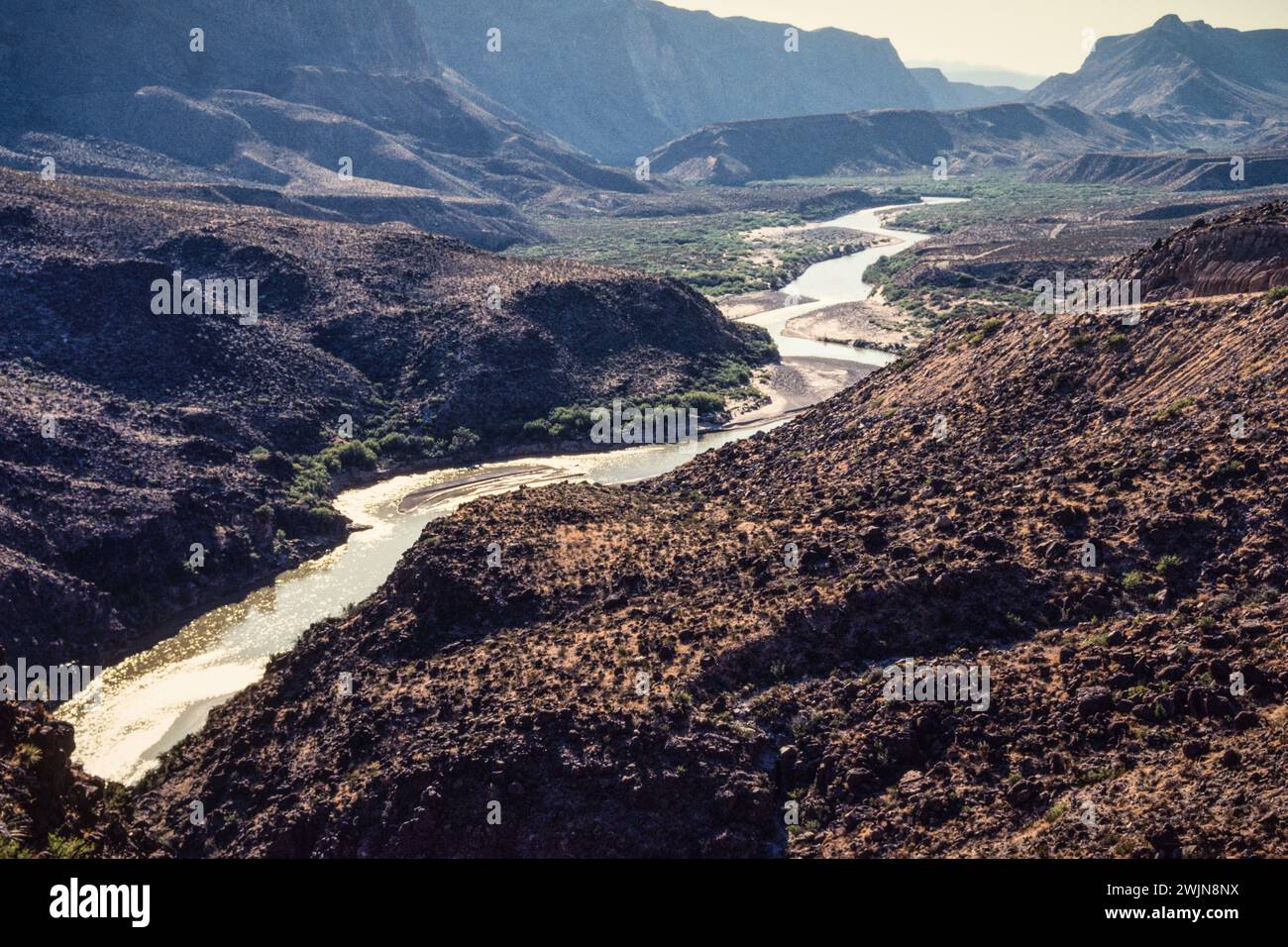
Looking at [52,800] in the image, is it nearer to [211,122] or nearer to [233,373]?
[233,373]

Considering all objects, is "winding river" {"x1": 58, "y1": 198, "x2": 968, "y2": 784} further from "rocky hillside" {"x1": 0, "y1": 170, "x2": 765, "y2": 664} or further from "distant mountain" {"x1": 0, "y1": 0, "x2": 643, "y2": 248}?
"distant mountain" {"x1": 0, "y1": 0, "x2": 643, "y2": 248}

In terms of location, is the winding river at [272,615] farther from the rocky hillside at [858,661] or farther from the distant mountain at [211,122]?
the distant mountain at [211,122]

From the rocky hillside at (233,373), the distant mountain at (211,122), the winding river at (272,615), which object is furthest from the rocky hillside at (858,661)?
the distant mountain at (211,122)

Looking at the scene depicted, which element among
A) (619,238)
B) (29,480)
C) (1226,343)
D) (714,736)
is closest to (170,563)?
(29,480)

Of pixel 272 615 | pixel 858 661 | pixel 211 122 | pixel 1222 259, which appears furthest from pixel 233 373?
pixel 211 122

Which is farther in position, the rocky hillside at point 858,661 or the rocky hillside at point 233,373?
the rocky hillside at point 233,373
